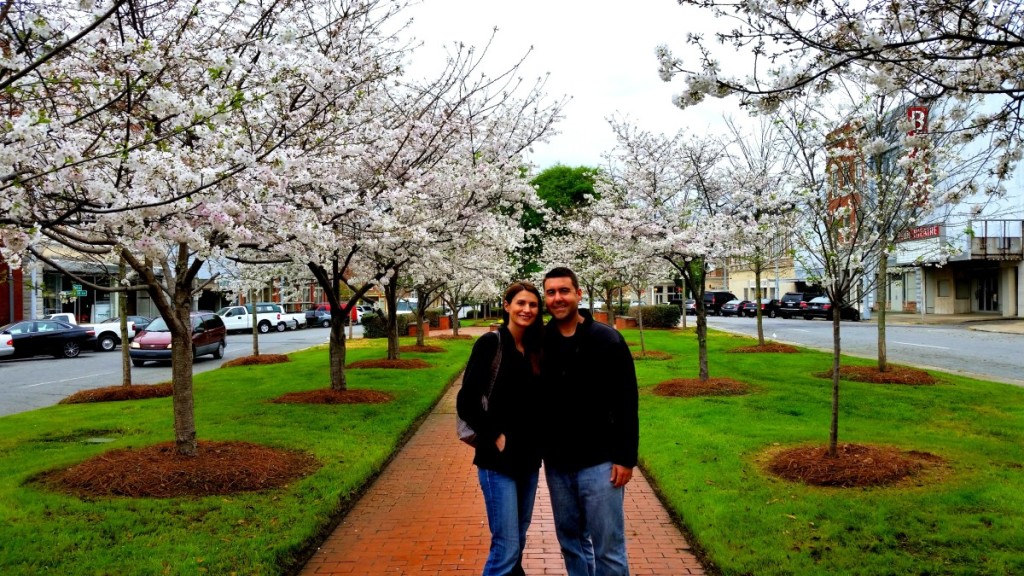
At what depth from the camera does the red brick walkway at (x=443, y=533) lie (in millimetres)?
4660

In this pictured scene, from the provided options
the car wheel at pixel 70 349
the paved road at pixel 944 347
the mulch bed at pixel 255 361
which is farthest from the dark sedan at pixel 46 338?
the paved road at pixel 944 347

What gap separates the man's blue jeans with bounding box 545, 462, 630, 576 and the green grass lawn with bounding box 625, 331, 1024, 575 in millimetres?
1286

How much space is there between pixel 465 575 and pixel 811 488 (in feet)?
10.0

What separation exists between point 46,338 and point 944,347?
86.9 feet

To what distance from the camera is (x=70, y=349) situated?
23.5 metres

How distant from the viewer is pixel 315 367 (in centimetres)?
1692

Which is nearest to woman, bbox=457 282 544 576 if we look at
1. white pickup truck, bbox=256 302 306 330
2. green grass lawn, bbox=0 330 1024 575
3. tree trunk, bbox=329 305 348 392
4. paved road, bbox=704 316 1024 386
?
green grass lawn, bbox=0 330 1024 575

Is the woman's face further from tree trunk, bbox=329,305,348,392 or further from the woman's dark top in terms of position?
tree trunk, bbox=329,305,348,392

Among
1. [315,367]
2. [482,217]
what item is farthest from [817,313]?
[482,217]

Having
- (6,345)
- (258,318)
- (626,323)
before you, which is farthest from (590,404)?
(258,318)

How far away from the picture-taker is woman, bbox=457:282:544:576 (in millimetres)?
3465

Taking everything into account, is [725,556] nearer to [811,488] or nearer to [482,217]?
[811,488]

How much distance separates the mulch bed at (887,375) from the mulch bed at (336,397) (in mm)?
8068

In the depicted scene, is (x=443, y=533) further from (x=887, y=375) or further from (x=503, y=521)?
(x=887, y=375)
